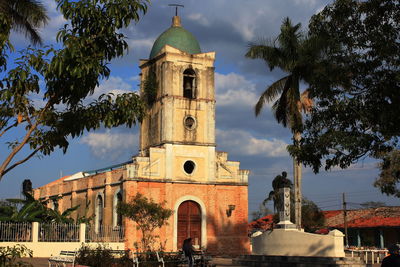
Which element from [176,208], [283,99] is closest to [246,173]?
[176,208]

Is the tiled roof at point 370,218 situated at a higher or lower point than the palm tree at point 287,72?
lower

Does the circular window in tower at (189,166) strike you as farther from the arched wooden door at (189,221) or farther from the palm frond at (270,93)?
the palm frond at (270,93)

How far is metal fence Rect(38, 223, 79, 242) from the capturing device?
1286 inches

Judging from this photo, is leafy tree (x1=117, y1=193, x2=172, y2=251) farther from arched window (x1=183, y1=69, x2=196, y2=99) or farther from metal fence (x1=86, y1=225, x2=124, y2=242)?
arched window (x1=183, y1=69, x2=196, y2=99)

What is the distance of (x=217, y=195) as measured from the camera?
40062 mm

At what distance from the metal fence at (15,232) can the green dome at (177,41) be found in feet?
51.8

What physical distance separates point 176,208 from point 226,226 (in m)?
3.92

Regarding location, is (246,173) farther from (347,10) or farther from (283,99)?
(347,10)

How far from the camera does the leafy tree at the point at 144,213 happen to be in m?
34.7

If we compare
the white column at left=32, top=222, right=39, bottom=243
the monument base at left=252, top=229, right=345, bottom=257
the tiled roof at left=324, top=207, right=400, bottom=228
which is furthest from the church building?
the tiled roof at left=324, top=207, right=400, bottom=228

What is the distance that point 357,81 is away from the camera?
52.9 ft

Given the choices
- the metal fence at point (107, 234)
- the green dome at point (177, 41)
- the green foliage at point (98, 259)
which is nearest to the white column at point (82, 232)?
the metal fence at point (107, 234)

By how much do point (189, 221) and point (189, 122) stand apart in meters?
6.74

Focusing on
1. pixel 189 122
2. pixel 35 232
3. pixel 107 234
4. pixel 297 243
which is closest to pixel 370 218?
pixel 189 122
